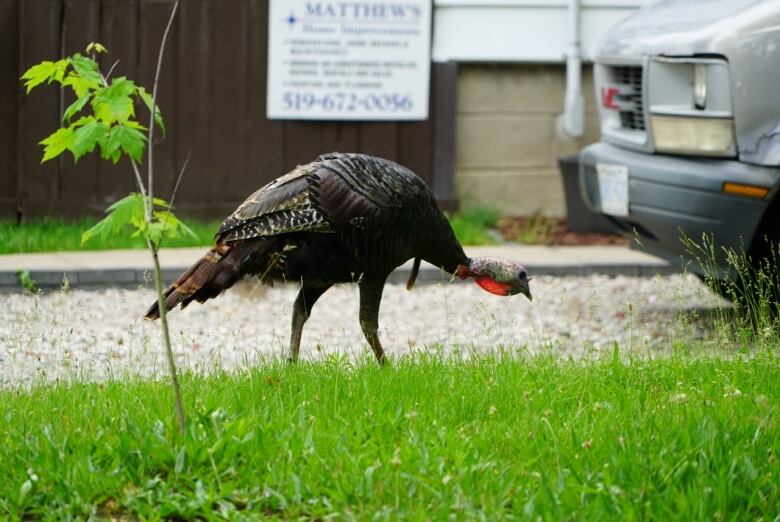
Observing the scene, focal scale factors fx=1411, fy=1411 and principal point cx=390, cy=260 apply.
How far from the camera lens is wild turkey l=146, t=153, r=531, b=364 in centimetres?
597

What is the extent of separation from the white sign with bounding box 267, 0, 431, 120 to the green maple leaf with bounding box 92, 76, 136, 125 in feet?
23.7

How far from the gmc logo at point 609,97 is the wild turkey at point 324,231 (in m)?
2.86

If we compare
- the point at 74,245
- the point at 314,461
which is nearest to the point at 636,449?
the point at 314,461

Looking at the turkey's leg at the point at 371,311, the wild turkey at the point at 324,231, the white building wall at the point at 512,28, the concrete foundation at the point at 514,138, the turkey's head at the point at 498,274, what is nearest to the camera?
the wild turkey at the point at 324,231

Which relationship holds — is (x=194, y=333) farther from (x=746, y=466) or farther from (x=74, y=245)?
(x=746, y=466)

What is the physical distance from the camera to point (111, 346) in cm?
764

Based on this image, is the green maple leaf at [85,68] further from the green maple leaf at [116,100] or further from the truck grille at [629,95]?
the truck grille at [629,95]

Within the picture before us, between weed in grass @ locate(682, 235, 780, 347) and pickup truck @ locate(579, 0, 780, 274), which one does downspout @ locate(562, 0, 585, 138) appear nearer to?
pickup truck @ locate(579, 0, 780, 274)

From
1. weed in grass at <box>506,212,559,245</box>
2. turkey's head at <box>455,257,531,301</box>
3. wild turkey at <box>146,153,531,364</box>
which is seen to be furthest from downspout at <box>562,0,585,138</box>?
wild turkey at <box>146,153,531,364</box>

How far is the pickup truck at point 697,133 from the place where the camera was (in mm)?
7414

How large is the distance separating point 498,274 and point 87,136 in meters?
2.48

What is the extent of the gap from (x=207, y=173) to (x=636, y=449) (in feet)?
24.7

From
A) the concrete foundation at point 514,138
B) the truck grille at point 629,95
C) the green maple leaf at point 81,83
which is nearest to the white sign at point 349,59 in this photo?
the concrete foundation at point 514,138

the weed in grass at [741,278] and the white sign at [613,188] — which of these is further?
the white sign at [613,188]
